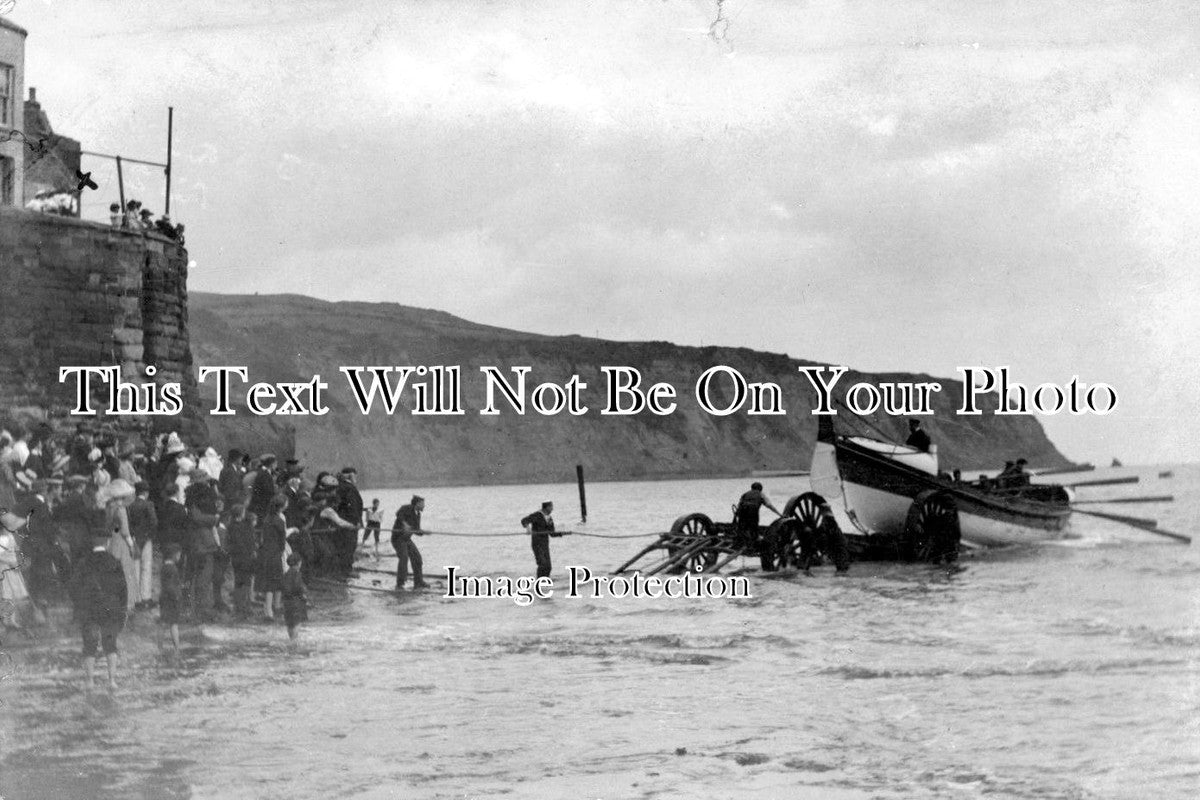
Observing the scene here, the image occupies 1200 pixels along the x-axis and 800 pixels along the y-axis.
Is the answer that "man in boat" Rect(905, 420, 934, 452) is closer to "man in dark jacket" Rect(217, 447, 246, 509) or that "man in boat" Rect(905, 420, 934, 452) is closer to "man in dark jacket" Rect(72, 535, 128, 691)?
"man in dark jacket" Rect(217, 447, 246, 509)

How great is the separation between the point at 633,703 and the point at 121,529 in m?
5.41

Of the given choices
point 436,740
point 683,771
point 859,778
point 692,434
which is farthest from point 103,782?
point 692,434

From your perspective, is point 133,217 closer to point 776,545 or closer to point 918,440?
point 776,545

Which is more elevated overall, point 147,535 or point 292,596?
point 147,535

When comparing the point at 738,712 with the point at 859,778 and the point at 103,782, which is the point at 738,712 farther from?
the point at 103,782

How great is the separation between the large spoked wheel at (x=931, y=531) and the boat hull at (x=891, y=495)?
0.41 metres

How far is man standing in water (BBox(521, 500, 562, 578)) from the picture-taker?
20.9 m

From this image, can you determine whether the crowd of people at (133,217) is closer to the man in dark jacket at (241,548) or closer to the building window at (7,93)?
the building window at (7,93)

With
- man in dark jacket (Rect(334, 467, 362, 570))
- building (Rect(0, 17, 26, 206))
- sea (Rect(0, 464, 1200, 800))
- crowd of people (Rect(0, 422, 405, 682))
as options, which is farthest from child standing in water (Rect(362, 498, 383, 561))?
building (Rect(0, 17, 26, 206))

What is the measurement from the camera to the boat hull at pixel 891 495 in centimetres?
2700

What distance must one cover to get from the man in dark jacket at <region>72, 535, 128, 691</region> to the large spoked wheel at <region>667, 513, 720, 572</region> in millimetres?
13322

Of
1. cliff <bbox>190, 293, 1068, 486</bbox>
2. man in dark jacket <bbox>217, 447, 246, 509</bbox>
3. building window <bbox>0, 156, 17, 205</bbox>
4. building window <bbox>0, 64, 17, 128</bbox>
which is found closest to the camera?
→ man in dark jacket <bbox>217, 447, 246, 509</bbox>

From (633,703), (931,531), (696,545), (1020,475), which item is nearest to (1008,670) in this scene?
(633,703)

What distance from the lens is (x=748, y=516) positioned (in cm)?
2405
